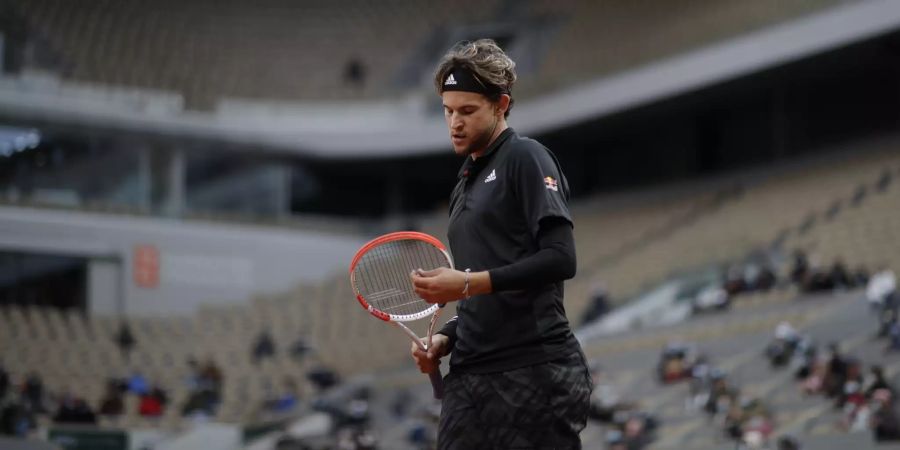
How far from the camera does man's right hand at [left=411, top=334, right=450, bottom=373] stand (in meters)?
4.35

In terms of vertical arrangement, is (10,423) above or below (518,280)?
below

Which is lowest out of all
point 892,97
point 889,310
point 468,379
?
point 889,310

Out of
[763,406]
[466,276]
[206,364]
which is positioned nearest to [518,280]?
[466,276]

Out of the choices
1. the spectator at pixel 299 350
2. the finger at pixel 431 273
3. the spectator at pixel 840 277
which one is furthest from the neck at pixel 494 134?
the spectator at pixel 299 350

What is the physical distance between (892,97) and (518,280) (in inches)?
1176

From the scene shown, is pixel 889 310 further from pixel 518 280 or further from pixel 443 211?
pixel 443 211

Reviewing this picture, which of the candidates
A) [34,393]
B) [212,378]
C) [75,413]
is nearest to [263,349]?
[212,378]

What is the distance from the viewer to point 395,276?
14.7ft

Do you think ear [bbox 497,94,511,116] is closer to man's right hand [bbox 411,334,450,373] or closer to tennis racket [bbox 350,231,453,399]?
tennis racket [bbox 350,231,453,399]

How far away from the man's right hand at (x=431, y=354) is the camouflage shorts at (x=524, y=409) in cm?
17

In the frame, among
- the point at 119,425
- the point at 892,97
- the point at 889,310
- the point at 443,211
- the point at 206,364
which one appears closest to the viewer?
the point at 889,310

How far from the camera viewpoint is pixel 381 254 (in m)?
4.51

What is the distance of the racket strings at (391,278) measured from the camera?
4.45m

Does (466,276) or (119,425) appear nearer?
(466,276)
